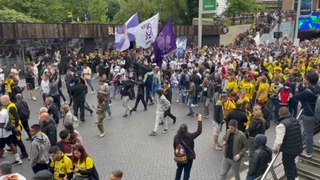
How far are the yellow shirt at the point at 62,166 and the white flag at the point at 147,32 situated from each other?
11.4 m

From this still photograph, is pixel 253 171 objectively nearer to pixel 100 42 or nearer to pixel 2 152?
pixel 2 152

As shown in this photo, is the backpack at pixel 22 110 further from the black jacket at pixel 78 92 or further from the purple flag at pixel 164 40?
the purple flag at pixel 164 40

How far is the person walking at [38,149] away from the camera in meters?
6.85

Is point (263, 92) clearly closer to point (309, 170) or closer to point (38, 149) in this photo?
point (309, 170)

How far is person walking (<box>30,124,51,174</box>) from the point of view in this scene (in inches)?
270

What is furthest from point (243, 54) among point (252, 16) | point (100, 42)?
point (252, 16)

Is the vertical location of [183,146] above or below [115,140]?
above

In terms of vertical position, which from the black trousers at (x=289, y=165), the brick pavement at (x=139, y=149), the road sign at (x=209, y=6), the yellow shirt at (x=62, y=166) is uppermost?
the road sign at (x=209, y=6)

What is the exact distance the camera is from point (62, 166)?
→ 6.20 m

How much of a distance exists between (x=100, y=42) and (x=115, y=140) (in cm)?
1523

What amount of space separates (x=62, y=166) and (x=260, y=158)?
11.3ft

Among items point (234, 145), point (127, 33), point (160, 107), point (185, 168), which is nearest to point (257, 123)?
point (234, 145)

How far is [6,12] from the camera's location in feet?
86.2

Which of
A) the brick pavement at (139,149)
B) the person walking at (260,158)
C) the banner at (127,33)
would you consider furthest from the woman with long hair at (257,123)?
the banner at (127,33)
